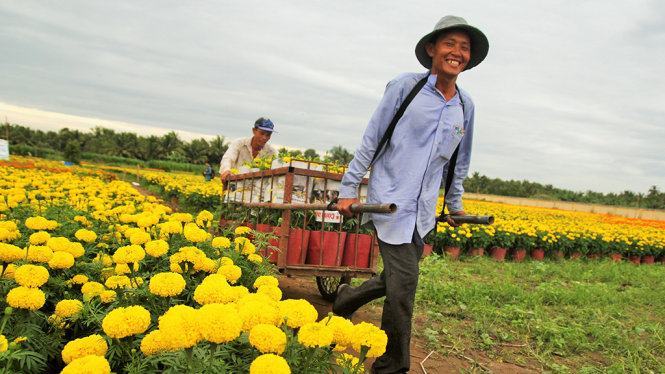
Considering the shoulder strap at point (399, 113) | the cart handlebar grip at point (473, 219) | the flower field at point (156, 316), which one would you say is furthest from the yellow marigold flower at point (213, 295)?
the cart handlebar grip at point (473, 219)

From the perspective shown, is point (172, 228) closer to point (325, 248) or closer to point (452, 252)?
point (325, 248)

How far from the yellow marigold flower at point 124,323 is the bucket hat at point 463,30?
2.40 metres

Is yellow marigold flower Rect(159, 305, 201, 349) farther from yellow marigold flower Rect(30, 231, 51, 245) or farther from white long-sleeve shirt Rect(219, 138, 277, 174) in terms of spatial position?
white long-sleeve shirt Rect(219, 138, 277, 174)

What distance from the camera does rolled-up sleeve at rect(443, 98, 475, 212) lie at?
343 cm

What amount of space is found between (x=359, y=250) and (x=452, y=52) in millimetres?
2099

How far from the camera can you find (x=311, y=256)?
4465 mm

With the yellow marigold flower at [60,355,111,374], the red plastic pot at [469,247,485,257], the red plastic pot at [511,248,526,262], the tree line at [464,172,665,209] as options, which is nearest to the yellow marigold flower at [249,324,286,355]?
the yellow marigold flower at [60,355,111,374]

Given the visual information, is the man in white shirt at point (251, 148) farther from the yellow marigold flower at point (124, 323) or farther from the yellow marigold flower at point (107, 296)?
the yellow marigold flower at point (124, 323)

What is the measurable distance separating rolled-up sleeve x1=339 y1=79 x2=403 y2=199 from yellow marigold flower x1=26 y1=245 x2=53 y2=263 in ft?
5.32

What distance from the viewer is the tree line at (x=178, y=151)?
186 ft

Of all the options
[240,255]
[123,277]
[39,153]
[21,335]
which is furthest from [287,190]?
[39,153]

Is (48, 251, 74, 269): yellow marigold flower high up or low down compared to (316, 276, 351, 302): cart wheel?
up

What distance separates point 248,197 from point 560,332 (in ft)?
11.5

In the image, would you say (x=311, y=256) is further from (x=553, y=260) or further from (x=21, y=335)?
(x=553, y=260)
